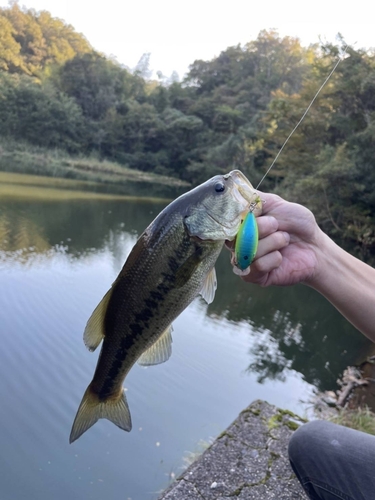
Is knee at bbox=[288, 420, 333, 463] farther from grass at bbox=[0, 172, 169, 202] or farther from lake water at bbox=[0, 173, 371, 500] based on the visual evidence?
grass at bbox=[0, 172, 169, 202]

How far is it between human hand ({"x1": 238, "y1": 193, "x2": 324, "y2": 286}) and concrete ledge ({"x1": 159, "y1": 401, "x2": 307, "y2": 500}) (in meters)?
1.53

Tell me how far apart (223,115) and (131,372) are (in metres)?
36.7

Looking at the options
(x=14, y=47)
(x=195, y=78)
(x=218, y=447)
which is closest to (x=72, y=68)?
(x=14, y=47)

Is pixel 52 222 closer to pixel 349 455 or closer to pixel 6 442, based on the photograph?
pixel 6 442

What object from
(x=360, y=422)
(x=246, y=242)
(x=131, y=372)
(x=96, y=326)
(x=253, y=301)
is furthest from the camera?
(x=253, y=301)

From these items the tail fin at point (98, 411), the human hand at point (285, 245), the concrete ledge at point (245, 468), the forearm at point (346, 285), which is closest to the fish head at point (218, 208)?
the human hand at point (285, 245)

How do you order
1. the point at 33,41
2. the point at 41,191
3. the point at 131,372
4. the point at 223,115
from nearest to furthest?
1. the point at 131,372
2. the point at 41,191
3. the point at 223,115
4. the point at 33,41

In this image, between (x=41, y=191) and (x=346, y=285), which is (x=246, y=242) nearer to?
(x=346, y=285)

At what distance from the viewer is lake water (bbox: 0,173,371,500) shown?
371 cm

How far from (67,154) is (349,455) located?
4080 cm

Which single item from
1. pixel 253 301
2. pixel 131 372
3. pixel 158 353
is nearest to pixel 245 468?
pixel 158 353

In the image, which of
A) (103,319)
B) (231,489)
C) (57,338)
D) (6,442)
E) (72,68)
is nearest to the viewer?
(103,319)

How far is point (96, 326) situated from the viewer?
1.62 meters

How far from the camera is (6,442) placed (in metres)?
3.88
